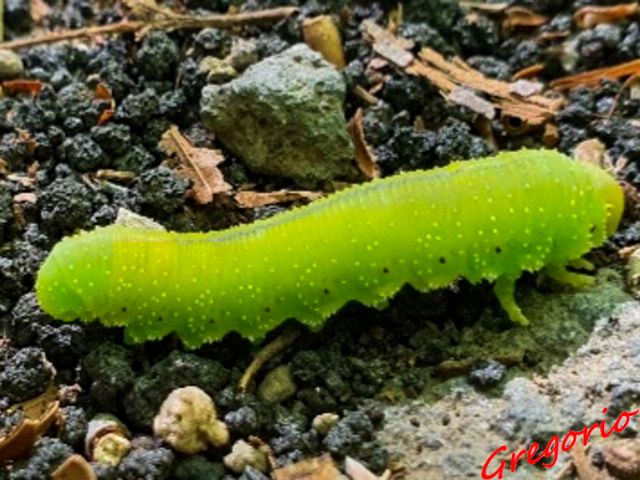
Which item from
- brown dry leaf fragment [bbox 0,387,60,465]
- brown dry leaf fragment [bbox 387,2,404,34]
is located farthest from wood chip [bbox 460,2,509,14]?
brown dry leaf fragment [bbox 0,387,60,465]

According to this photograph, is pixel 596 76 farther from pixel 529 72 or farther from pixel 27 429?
pixel 27 429

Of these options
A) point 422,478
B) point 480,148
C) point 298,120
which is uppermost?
point 298,120

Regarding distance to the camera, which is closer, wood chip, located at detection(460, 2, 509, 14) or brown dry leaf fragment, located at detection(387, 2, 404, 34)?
brown dry leaf fragment, located at detection(387, 2, 404, 34)

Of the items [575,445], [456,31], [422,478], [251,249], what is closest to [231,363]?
[251,249]

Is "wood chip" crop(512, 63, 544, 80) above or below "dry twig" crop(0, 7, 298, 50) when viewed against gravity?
below

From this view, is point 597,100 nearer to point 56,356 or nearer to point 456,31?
point 456,31
